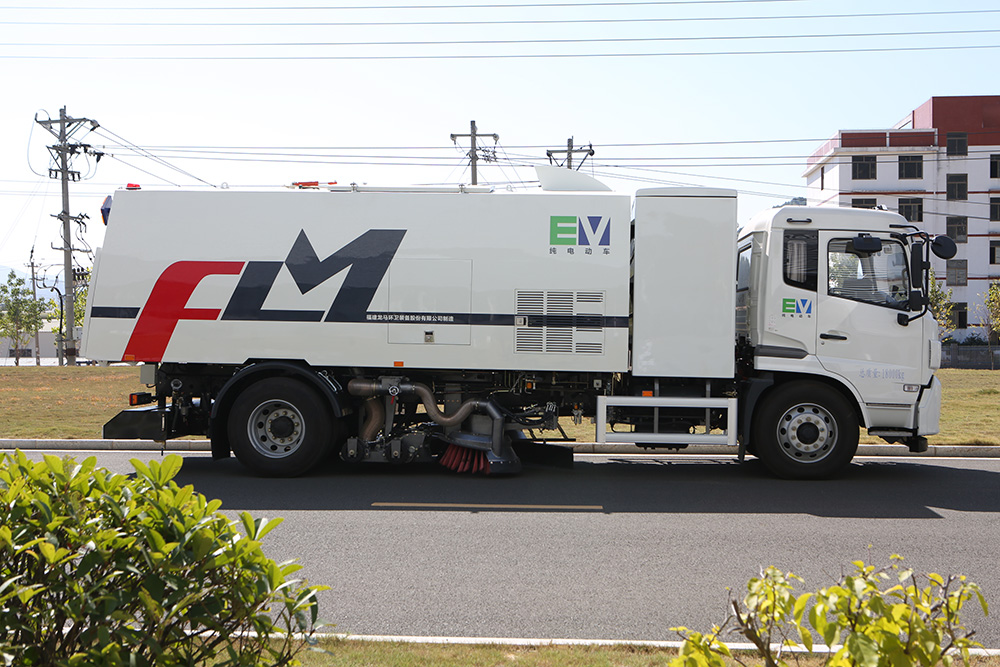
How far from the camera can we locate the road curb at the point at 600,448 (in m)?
11.3

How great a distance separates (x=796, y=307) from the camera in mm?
9359

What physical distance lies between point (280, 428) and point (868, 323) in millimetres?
6761

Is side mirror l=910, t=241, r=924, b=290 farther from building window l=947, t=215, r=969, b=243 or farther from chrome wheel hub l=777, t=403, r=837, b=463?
building window l=947, t=215, r=969, b=243

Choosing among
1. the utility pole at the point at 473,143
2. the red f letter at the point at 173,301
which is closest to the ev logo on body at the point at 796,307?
the red f letter at the point at 173,301

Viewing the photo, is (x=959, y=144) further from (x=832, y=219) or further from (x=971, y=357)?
(x=832, y=219)

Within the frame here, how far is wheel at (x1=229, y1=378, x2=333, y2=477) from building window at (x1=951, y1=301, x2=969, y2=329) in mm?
62178

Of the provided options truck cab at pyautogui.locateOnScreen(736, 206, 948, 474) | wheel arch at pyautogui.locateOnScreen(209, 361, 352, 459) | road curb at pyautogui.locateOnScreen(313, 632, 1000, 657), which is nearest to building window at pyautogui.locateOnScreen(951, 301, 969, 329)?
truck cab at pyautogui.locateOnScreen(736, 206, 948, 474)

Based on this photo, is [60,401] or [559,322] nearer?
[559,322]

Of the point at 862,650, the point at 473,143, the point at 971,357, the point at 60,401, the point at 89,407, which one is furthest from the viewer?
the point at 971,357

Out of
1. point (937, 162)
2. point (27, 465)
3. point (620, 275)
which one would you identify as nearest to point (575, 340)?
point (620, 275)

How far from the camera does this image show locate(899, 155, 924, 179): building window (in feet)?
202

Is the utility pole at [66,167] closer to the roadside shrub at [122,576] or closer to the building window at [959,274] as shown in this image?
the roadside shrub at [122,576]

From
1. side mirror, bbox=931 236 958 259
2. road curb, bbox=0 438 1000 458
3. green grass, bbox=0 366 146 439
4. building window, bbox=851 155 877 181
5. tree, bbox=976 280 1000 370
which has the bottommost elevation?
road curb, bbox=0 438 1000 458

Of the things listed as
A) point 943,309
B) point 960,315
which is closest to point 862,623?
point 943,309
